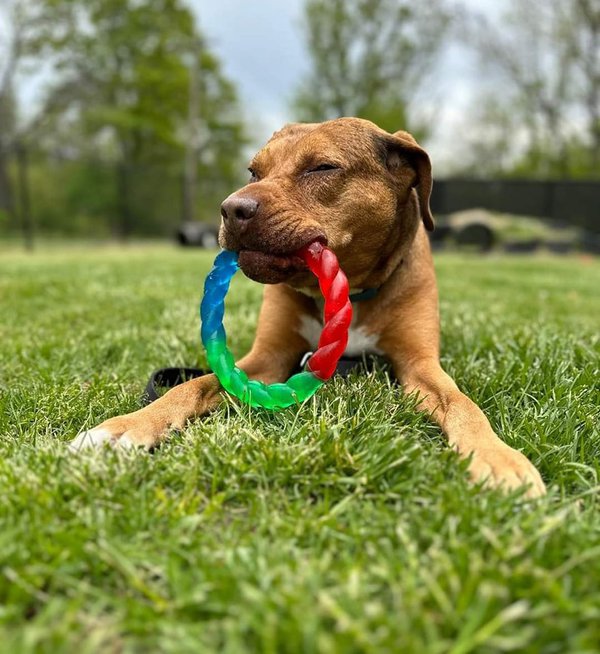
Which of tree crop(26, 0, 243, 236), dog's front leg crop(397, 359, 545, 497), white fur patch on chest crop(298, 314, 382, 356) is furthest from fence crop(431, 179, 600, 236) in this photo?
dog's front leg crop(397, 359, 545, 497)

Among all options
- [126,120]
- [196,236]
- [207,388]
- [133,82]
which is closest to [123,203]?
[196,236]

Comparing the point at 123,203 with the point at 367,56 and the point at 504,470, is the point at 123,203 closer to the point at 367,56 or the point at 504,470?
the point at 367,56

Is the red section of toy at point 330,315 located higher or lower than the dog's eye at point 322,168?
lower

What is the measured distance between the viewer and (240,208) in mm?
2773

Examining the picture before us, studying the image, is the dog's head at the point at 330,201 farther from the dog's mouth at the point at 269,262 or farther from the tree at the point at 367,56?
the tree at the point at 367,56

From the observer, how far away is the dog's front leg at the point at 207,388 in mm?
2295

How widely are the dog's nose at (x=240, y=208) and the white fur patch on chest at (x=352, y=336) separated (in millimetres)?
867

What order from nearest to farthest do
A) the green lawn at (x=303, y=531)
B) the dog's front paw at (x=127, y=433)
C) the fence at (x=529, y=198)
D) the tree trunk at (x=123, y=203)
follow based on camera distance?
the green lawn at (x=303, y=531)
the dog's front paw at (x=127, y=433)
the fence at (x=529, y=198)
the tree trunk at (x=123, y=203)

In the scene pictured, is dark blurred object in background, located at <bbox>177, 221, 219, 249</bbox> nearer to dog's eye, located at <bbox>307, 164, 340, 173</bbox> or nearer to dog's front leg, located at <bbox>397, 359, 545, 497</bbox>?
dog's eye, located at <bbox>307, 164, 340, 173</bbox>

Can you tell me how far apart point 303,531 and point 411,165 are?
2.37 meters

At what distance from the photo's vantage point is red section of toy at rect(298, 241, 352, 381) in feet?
8.42

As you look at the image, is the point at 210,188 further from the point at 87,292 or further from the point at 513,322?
the point at 513,322

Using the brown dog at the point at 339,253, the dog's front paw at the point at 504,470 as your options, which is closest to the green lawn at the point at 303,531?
the dog's front paw at the point at 504,470

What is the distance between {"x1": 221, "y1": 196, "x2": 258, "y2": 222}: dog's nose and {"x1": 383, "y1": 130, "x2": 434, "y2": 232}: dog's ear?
0.97m
